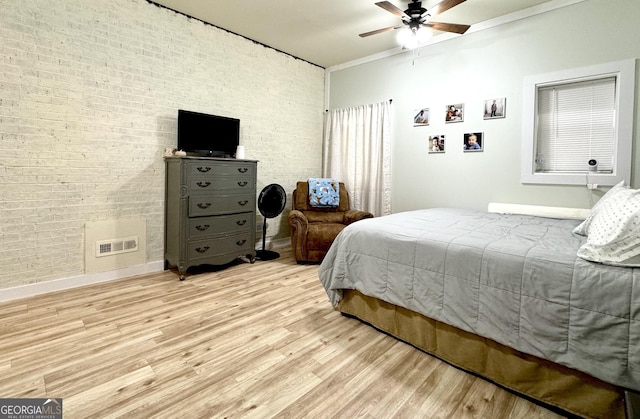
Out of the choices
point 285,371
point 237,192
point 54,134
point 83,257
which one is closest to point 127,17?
point 54,134

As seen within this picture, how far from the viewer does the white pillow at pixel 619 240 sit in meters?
1.30

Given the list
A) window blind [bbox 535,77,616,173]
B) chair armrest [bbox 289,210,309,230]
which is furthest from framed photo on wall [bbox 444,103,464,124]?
chair armrest [bbox 289,210,309,230]

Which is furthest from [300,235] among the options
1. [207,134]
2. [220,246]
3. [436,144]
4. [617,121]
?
[617,121]

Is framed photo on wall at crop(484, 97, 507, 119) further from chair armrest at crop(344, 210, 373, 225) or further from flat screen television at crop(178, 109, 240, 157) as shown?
flat screen television at crop(178, 109, 240, 157)

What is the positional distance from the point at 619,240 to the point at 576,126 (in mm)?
2316

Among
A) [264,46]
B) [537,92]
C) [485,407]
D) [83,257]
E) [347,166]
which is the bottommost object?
[485,407]

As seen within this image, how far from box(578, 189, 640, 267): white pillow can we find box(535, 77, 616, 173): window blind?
1.89m

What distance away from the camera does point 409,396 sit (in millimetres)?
1555

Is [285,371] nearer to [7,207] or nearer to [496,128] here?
[7,207]

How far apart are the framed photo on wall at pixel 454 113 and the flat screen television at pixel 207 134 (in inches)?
100

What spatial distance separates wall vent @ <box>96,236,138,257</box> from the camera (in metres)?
3.02

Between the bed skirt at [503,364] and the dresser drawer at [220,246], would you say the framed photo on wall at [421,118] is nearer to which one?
the dresser drawer at [220,246]

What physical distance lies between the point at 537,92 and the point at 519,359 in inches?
111

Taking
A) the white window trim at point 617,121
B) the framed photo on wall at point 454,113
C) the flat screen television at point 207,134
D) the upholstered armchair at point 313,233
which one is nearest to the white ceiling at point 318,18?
the white window trim at point 617,121
